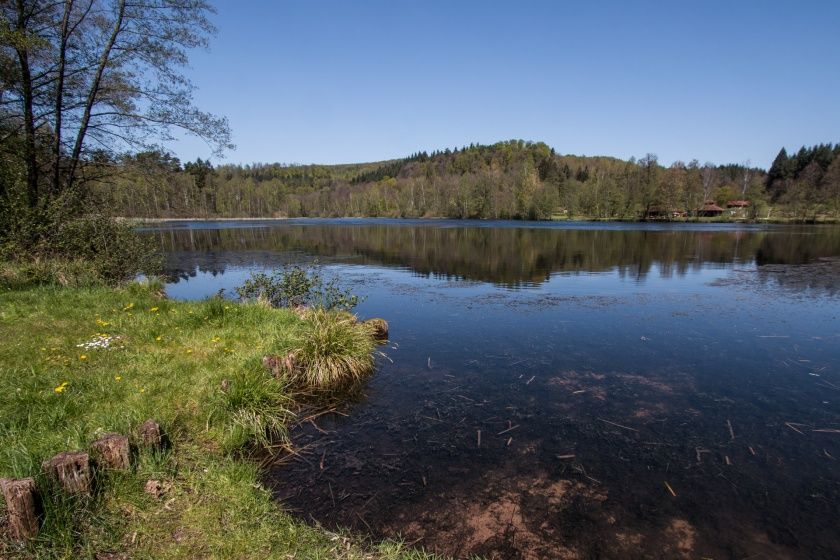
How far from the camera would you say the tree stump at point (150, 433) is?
5.03 meters

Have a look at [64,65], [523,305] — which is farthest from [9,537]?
[64,65]

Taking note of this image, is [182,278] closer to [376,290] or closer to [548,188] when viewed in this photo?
[376,290]

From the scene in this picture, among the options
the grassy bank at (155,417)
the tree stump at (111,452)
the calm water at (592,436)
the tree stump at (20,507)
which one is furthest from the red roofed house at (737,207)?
the tree stump at (20,507)

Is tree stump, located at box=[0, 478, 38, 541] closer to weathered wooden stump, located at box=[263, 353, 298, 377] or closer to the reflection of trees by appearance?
weathered wooden stump, located at box=[263, 353, 298, 377]

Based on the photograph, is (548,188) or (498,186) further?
(498,186)

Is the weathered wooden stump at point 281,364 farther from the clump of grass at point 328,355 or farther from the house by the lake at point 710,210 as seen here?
the house by the lake at point 710,210

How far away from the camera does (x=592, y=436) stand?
691 cm

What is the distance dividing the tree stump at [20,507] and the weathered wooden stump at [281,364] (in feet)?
13.8

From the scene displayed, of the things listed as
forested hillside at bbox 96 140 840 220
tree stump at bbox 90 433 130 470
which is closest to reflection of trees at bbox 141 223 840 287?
tree stump at bbox 90 433 130 470

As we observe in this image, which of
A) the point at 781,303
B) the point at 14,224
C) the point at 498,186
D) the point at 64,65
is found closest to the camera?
the point at 14,224

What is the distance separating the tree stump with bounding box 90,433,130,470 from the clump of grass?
377 cm

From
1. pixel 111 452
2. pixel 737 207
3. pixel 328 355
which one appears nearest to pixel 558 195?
pixel 737 207

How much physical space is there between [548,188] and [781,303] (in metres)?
96.6

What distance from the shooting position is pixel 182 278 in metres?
24.0
